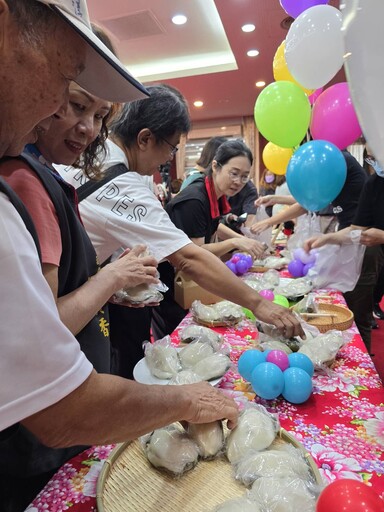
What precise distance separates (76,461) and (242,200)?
11.2ft

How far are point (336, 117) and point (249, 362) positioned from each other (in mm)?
1946

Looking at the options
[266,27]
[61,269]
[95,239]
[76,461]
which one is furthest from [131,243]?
[266,27]

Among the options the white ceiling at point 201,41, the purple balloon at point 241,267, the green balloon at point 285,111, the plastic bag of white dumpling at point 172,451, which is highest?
the white ceiling at point 201,41

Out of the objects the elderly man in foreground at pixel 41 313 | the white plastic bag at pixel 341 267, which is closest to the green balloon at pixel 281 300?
the white plastic bag at pixel 341 267

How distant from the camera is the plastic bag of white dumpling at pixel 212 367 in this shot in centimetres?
98

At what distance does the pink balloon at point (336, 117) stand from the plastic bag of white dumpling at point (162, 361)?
199 cm

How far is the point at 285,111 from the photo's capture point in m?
2.42

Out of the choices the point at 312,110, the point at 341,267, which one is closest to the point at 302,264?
the point at 341,267

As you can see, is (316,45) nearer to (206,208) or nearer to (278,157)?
(206,208)

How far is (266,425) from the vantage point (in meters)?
0.74

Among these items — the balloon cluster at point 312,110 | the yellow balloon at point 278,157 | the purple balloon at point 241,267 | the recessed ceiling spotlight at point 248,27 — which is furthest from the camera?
the recessed ceiling spotlight at point 248,27

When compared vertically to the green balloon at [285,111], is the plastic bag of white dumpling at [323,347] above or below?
below

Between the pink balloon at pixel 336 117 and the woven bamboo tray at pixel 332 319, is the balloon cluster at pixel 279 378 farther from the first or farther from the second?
the pink balloon at pixel 336 117

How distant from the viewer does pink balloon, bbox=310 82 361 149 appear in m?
2.32
